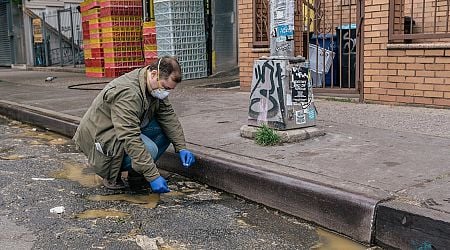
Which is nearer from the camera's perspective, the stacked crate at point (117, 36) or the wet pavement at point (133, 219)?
the wet pavement at point (133, 219)

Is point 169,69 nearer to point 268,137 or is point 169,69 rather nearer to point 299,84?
point 268,137

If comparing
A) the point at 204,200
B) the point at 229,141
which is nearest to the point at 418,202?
the point at 204,200

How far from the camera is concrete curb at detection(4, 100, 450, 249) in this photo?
2912 mm

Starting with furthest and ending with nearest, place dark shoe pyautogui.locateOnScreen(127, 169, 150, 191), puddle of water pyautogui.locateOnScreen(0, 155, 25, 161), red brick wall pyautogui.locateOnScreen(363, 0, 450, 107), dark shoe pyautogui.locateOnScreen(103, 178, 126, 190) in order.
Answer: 1. red brick wall pyautogui.locateOnScreen(363, 0, 450, 107)
2. puddle of water pyautogui.locateOnScreen(0, 155, 25, 161)
3. dark shoe pyautogui.locateOnScreen(127, 169, 150, 191)
4. dark shoe pyautogui.locateOnScreen(103, 178, 126, 190)

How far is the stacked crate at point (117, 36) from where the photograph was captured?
509 inches

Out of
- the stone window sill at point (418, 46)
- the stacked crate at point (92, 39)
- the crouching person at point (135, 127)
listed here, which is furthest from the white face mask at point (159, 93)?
the stacked crate at point (92, 39)

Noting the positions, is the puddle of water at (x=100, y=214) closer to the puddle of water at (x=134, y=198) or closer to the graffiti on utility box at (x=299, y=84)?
the puddle of water at (x=134, y=198)

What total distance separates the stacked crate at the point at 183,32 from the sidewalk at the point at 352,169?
4504 mm

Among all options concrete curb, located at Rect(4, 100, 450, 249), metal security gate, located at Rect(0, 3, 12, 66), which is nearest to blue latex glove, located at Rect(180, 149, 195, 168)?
concrete curb, located at Rect(4, 100, 450, 249)

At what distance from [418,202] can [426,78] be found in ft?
11.7

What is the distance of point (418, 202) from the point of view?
10.1 ft

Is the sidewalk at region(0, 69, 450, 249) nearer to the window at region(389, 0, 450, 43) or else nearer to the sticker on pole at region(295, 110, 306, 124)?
the sticker on pole at region(295, 110, 306, 124)

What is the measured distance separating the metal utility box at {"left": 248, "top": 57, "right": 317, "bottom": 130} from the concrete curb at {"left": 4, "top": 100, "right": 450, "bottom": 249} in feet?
2.55

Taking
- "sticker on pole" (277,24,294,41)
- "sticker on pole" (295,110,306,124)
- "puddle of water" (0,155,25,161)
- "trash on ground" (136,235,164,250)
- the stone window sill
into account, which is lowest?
"trash on ground" (136,235,164,250)
